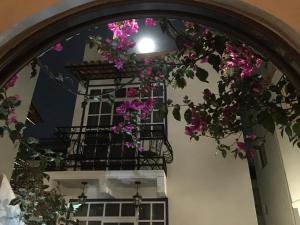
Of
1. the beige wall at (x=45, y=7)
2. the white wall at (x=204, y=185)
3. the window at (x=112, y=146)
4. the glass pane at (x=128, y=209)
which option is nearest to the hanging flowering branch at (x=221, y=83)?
the beige wall at (x=45, y=7)

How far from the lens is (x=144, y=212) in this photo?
14.3ft

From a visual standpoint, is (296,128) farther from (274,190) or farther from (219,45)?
(274,190)

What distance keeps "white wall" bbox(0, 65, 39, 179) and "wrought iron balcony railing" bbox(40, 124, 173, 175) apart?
2250mm

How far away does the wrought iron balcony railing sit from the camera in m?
4.57

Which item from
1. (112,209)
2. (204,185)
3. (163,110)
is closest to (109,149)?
(112,209)

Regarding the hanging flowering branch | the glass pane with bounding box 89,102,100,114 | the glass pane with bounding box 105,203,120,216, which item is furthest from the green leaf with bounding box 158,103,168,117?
the glass pane with bounding box 89,102,100,114

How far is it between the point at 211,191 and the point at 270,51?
3.96 m

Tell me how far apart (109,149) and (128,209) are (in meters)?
0.96

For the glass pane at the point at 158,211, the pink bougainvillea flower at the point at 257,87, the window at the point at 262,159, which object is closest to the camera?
the pink bougainvillea flower at the point at 257,87

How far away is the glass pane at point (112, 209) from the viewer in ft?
14.6

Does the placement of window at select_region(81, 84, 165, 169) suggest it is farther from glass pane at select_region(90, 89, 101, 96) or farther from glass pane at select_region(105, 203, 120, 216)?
glass pane at select_region(105, 203, 120, 216)

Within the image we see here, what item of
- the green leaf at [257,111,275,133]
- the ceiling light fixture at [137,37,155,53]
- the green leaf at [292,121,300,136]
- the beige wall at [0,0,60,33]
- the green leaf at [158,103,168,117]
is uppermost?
the ceiling light fixture at [137,37,155,53]

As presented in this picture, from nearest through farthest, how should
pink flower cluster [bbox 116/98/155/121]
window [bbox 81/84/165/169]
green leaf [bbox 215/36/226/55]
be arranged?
green leaf [bbox 215/36/226/55] → pink flower cluster [bbox 116/98/155/121] → window [bbox 81/84/165/169]

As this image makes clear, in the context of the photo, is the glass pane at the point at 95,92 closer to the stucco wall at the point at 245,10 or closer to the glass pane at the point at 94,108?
the glass pane at the point at 94,108
